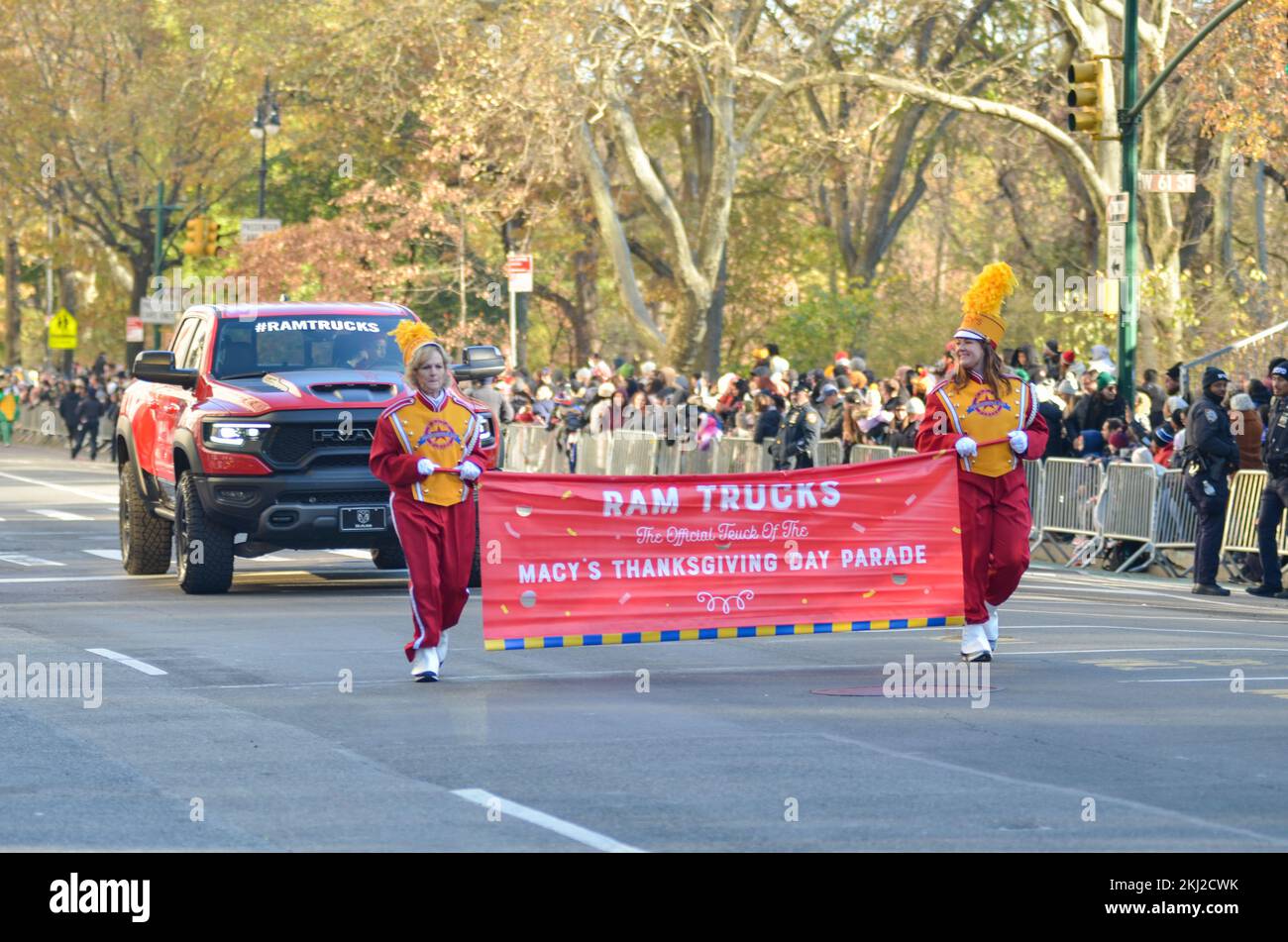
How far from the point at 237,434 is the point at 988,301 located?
21.0ft

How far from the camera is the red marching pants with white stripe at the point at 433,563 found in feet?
38.3

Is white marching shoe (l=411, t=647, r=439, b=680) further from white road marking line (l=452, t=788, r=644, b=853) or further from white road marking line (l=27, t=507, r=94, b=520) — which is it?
white road marking line (l=27, t=507, r=94, b=520)

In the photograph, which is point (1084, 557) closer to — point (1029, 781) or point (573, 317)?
point (1029, 781)

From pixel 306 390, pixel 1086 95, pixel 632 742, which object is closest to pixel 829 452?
pixel 1086 95

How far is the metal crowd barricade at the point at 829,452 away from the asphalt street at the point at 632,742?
33.1ft

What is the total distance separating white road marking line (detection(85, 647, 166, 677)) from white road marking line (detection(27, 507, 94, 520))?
1385 cm

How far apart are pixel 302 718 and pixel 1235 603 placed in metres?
10.3

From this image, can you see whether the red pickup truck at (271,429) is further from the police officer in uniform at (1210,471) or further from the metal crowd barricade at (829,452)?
the metal crowd barricade at (829,452)

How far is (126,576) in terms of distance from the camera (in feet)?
60.7

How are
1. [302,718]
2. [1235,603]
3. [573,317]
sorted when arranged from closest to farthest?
1. [302,718]
2. [1235,603]
3. [573,317]

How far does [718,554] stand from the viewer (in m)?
12.4

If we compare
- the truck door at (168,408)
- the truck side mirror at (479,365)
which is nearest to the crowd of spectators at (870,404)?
the truck side mirror at (479,365)
